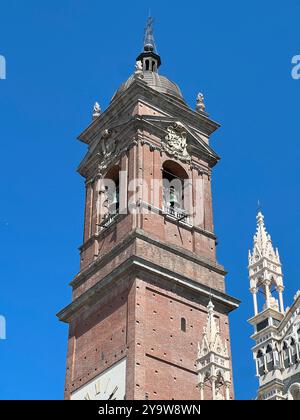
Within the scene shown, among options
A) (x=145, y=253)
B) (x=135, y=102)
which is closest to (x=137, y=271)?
(x=145, y=253)

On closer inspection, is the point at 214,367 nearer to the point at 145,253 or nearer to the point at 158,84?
the point at 145,253

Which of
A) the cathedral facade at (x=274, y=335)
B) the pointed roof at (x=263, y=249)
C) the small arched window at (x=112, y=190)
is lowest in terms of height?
the cathedral facade at (x=274, y=335)

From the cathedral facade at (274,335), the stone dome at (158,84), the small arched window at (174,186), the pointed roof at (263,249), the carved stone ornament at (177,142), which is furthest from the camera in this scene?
the stone dome at (158,84)

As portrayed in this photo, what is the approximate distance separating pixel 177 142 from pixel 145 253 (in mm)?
9699

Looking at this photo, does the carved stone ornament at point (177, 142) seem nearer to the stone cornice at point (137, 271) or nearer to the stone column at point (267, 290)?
the stone cornice at point (137, 271)

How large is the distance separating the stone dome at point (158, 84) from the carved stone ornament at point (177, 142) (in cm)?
287

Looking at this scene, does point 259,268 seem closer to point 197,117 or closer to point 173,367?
point 173,367

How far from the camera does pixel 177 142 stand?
57062 mm

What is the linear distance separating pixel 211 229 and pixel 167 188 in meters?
3.46

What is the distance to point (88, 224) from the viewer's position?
56.9 m

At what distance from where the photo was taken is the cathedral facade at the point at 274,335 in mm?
32875

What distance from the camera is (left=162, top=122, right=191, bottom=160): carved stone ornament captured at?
2218 inches

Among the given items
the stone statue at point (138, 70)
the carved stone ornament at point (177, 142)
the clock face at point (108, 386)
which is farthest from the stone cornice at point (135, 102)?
the clock face at point (108, 386)
